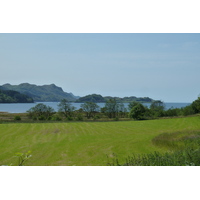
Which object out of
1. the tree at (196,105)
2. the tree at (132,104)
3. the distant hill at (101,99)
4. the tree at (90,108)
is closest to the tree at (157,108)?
the distant hill at (101,99)

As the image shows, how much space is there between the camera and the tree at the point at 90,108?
1887cm

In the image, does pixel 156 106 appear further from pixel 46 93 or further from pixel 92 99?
pixel 46 93

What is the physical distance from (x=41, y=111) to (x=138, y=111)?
9.98 metres

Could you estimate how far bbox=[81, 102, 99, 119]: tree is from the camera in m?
18.9

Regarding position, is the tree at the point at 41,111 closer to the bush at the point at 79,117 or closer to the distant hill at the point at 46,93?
the distant hill at the point at 46,93

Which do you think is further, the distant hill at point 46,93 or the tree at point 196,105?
the distant hill at point 46,93

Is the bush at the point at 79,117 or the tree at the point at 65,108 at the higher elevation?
the tree at the point at 65,108

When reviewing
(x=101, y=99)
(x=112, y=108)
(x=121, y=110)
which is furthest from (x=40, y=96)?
(x=121, y=110)

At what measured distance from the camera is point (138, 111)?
60.5 ft

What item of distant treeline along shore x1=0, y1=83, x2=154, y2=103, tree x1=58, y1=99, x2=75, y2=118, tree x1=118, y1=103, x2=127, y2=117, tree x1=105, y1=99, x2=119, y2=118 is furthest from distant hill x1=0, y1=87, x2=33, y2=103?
tree x1=118, y1=103, x2=127, y2=117

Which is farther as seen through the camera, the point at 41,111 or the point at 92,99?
the point at 41,111

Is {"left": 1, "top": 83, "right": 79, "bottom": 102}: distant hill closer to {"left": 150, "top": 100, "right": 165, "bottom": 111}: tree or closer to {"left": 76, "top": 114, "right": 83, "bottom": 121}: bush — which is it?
{"left": 76, "top": 114, "right": 83, "bottom": 121}: bush
